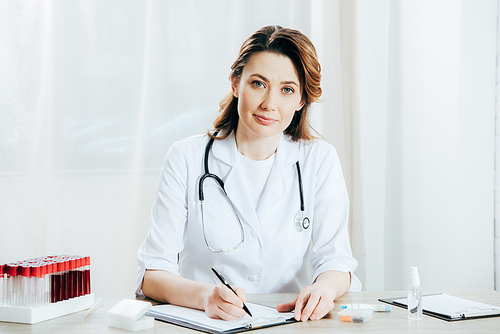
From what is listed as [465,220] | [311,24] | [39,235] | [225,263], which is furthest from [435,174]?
[39,235]

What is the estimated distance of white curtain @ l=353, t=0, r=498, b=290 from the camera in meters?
2.16

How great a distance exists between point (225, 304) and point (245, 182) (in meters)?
0.58

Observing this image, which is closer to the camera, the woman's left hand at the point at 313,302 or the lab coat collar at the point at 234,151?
the woman's left hand at the point at 313,302

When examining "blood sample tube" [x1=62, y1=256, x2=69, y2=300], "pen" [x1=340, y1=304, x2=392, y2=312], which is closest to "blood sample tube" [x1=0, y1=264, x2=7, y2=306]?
"blood sample tube" [x1=62, y1=256, x2=69, y2=300]

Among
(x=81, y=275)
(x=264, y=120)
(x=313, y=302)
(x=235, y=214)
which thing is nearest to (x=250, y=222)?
(x=235, y=214)

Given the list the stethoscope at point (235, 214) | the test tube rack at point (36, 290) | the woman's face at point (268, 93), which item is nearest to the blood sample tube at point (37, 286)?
the test tube rack at point (36, 290)

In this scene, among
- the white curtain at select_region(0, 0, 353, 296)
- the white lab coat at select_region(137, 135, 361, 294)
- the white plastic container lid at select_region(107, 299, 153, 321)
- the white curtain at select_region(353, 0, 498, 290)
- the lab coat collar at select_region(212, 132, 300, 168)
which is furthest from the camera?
the white curtain at select_region(0, 0, 353, 296)

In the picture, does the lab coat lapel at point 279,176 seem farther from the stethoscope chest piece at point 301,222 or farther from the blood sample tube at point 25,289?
the blood sample tube at point 25,289

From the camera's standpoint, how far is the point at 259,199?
65.6 inches

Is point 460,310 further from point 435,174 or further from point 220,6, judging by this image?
point 220,6

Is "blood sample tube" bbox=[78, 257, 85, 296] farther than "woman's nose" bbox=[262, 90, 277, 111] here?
No

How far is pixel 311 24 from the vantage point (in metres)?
2.58

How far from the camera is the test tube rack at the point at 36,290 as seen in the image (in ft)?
3.63

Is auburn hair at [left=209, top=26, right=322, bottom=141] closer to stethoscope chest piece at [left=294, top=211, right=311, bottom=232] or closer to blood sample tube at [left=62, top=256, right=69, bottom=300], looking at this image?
stethoscope chest piece at [left=294, top=211, right=311, bottom=232]
